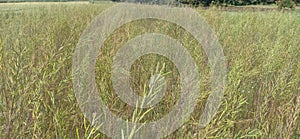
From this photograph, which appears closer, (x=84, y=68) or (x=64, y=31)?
(x=84, y=68)

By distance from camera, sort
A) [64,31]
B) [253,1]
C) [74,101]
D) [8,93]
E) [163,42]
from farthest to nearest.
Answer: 1. [253,1]
2. [64,31]
3. [163,42]
4. [74,101]
5. [8,93]

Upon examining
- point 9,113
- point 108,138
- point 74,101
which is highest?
point 9,113

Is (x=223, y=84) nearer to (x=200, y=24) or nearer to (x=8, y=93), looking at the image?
(x=8, y=93)

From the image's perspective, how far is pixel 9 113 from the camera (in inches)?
32.6

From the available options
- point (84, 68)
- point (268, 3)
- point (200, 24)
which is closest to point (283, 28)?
point (200, 24)

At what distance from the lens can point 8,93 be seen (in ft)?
3.19

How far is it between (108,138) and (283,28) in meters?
3.72

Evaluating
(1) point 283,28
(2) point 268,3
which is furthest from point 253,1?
(1) point 283,28

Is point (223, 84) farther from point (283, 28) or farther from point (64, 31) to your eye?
point (283, 28)

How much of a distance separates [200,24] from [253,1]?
58.5 feet

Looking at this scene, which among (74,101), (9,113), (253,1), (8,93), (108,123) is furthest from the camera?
(253,1)

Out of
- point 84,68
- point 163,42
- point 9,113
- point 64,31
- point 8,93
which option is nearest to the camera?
point 9,113

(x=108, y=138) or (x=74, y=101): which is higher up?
(x=74, y=101)

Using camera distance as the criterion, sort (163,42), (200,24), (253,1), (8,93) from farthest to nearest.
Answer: (253,1), (200,24), (163,42), (8,93)
